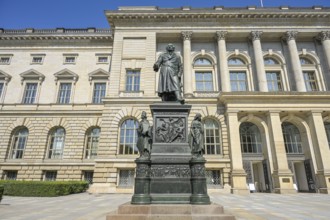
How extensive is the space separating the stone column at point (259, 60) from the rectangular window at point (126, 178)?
15.5m

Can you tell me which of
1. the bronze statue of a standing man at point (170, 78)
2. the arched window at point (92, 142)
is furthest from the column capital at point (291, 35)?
the arched window at point (92, 142)

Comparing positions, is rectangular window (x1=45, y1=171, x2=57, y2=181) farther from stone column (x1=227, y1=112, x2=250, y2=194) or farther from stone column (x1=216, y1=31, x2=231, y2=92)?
stone column (x1=216, y1=31, x2=231, y2=92)

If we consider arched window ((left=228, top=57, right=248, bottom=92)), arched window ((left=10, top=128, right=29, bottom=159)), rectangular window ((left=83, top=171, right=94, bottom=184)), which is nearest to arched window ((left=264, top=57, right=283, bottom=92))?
arched window ((left=228, top=57, right=248, bottom=92))

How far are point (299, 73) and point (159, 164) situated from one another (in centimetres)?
2189

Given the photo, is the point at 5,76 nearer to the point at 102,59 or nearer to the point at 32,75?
the point at 32,75

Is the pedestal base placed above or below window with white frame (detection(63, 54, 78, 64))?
below

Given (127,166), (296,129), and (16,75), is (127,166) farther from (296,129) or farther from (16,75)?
(16,75)

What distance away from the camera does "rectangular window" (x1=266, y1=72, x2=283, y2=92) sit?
76.5 feet

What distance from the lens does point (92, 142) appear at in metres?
24.3

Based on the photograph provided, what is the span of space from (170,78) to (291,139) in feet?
63.4

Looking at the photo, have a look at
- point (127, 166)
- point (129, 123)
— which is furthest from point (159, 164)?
point (129, 123)

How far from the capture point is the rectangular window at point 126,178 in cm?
1927

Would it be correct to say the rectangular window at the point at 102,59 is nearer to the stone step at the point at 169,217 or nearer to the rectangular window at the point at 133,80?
the rectangular window at the point at 133,80

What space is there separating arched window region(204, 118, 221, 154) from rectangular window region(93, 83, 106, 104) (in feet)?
42.9
